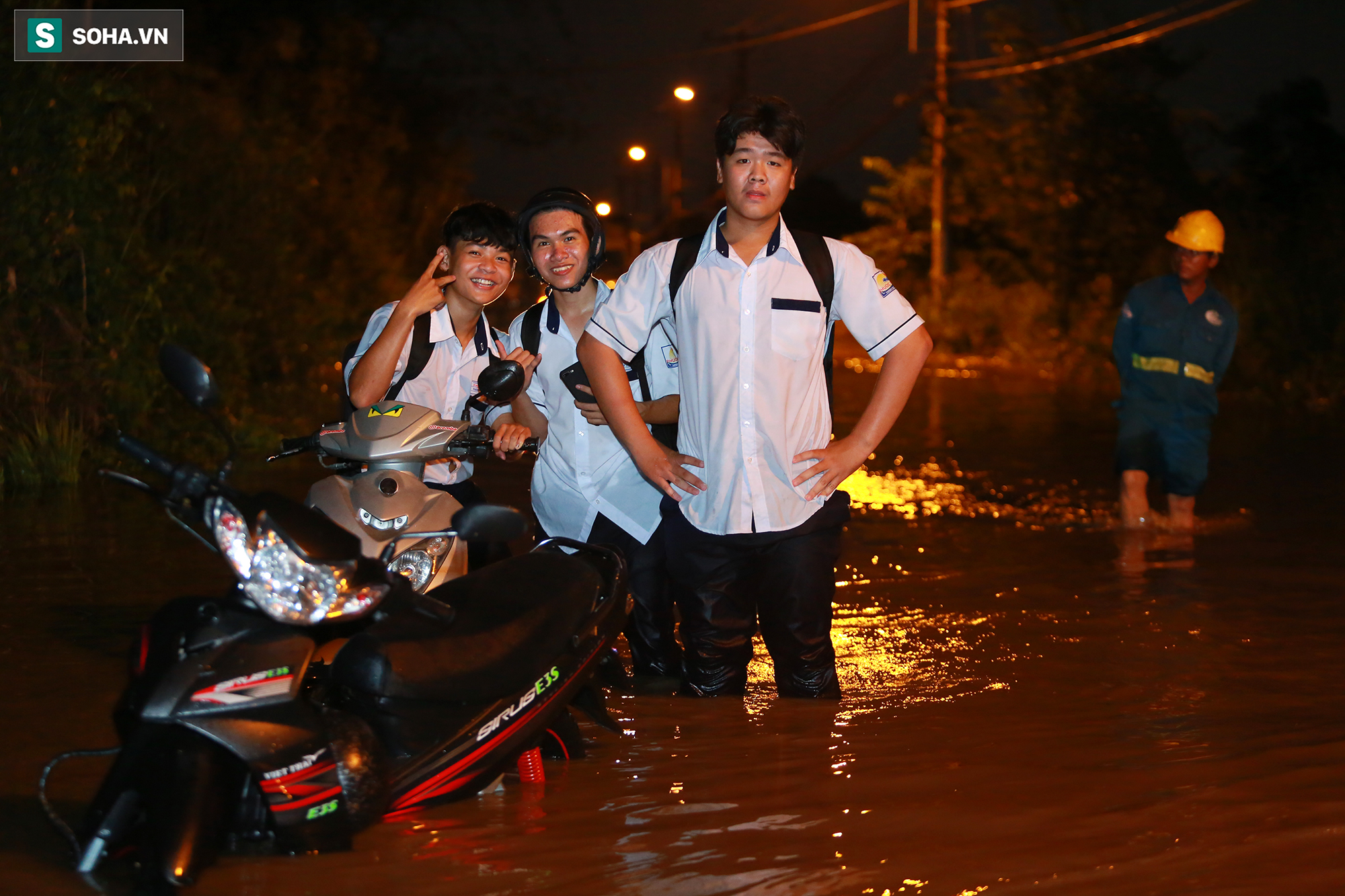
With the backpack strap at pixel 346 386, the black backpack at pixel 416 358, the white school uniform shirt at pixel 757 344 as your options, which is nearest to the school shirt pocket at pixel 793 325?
the white school uniform shirt at pixel 757 344

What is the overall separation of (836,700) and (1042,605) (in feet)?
7.19

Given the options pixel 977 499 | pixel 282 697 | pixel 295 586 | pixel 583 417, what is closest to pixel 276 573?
pixel 295 586

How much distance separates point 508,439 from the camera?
489cm

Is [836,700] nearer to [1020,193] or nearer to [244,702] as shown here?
[244,702]

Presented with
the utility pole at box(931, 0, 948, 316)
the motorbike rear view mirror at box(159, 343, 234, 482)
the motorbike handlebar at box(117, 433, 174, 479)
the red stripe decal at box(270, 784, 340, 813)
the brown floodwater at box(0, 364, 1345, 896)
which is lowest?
the brown floodwater at box(0, 364, 1345, 896)

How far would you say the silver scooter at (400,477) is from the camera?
4.13m

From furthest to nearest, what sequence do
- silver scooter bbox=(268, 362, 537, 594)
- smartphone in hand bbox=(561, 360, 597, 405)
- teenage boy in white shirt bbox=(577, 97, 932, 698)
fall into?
1. smartphone in hand bbox=(561, 360, 597, 405)
2. teenage boy in white shirt bbox=(577, 97, 932, 698)
3. silver scooter bbox=(268, 362, 537, 594)

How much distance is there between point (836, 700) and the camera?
5.23 meters

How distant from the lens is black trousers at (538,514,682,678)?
5.50 meters

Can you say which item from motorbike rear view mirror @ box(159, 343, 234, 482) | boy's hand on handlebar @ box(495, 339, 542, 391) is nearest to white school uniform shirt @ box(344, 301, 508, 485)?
boy's hand on handlebar @ box(495, 339, 542, 391)

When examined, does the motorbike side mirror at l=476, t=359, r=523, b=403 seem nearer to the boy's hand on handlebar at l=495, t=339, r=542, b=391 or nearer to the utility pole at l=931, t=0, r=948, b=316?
the boy's hand on handlebar at l=495, t=339, r=542, b=391

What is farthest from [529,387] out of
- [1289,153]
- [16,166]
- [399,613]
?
[1289,153]

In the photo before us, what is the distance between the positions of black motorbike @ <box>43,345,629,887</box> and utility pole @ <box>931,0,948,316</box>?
1202 inches

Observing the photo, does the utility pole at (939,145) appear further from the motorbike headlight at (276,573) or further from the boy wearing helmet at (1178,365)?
the motorbike headlight at (276,573)
